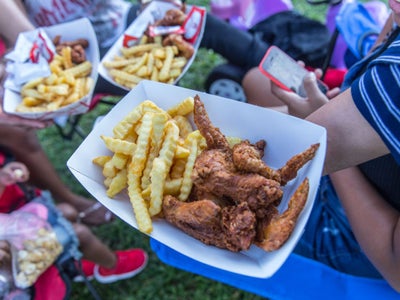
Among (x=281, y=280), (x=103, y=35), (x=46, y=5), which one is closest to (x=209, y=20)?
(x=103, y=35)

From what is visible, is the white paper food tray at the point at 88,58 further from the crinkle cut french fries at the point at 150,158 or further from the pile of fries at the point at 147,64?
the crinkle cut french fries at the point at 150,158

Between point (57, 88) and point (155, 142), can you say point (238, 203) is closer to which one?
point (155, 142)

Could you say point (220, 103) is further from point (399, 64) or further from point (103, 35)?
point (103, 35)

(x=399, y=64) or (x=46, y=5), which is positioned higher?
(x=399, y=64)

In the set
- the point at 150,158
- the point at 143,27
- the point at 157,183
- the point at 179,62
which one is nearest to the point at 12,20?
the point at 143,27

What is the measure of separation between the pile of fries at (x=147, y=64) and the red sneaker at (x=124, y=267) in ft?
2.89

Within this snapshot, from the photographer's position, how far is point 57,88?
5.18 ft

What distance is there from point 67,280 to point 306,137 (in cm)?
102

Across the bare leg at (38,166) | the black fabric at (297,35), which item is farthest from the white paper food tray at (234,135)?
the black fabric at (297,35)

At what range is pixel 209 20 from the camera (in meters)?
2.19

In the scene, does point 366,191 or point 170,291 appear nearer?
point 366,191

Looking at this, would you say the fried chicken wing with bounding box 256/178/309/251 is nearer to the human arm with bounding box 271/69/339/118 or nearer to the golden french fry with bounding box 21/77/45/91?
the human arm with bounding box 271/69/339/118

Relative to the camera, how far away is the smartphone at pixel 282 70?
1441 millimetres

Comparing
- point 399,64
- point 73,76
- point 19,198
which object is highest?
point 399,64
